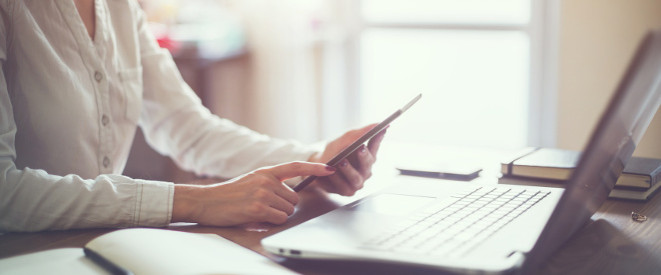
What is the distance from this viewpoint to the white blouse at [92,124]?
2.92 ft

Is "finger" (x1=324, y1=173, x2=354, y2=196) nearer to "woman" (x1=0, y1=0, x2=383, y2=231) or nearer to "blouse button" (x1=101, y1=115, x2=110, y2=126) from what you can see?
"woman" (x1=0, y1=0, x2=383, y2=231)

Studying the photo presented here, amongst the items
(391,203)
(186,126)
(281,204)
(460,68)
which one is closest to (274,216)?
(281,204)

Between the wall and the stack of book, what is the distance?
4.70ft

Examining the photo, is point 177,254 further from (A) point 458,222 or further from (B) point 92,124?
(B) point 92,124

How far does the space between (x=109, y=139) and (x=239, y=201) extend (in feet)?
1.26

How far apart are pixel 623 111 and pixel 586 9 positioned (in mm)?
2102

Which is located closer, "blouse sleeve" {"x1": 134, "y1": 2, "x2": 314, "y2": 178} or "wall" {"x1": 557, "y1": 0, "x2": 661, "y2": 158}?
"blouse sleeve" {"x1": 134, "y1": 2, "x2": 314, "y2": 178}

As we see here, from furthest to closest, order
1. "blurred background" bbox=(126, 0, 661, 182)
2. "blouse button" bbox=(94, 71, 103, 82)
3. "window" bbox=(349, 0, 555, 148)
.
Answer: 1. "window" bbox=(349, 0, 555, 148)
2. "blurred background" bbox=(126, 0, 661, 182)
3. "blouse button" bbox=(94, 71, 103, 82)

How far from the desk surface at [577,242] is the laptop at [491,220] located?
20mm

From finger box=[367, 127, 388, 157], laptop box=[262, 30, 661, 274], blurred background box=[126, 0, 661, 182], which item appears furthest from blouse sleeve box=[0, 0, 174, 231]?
blurred background box=[126, 0, 661, 182]

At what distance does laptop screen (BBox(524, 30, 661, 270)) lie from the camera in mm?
587

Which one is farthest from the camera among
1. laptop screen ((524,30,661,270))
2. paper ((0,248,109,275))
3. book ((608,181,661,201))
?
book ((608,181,661,201))

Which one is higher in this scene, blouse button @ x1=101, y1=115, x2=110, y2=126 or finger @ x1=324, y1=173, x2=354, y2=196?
blouse button @ x1=101, y1=115, x2=110, y2=126

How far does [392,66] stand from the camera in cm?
333
